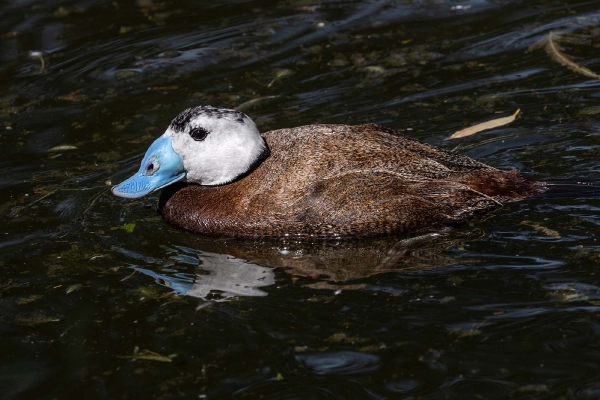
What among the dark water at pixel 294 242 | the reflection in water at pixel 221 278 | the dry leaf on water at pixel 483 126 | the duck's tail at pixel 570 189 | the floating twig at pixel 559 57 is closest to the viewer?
the dark water at pixel 294 242

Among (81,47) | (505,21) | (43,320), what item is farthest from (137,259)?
(505,21)

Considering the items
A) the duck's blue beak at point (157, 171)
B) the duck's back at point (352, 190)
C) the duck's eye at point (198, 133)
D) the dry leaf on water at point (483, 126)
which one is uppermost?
the duck's eye at point (198, 133)

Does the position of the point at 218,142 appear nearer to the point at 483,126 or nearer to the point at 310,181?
the point at 310,181

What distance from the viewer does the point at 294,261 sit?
5.49 m

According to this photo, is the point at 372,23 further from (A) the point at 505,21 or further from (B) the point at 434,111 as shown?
(B) the point at 434,111

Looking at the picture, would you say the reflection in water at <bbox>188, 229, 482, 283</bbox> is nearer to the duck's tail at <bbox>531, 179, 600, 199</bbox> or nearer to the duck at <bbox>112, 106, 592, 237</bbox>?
the duck at <bbox>112, 106, 592, 237</bbox>

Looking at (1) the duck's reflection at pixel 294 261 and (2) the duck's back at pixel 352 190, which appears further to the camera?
(2) the duck's back at pixel 352 190

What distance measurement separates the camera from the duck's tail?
5.73 m

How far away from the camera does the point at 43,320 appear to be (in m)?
5.11

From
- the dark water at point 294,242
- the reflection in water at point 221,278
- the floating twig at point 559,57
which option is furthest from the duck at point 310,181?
the floating twig at point 559,57

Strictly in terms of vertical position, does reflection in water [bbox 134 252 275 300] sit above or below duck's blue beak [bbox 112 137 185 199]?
below

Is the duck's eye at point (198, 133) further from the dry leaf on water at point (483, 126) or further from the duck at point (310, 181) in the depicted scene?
the dry leaf on water at point (483, 126)

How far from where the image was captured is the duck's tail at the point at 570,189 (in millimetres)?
5730

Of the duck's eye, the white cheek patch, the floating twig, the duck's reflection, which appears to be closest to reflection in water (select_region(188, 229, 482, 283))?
the duck's reflection
